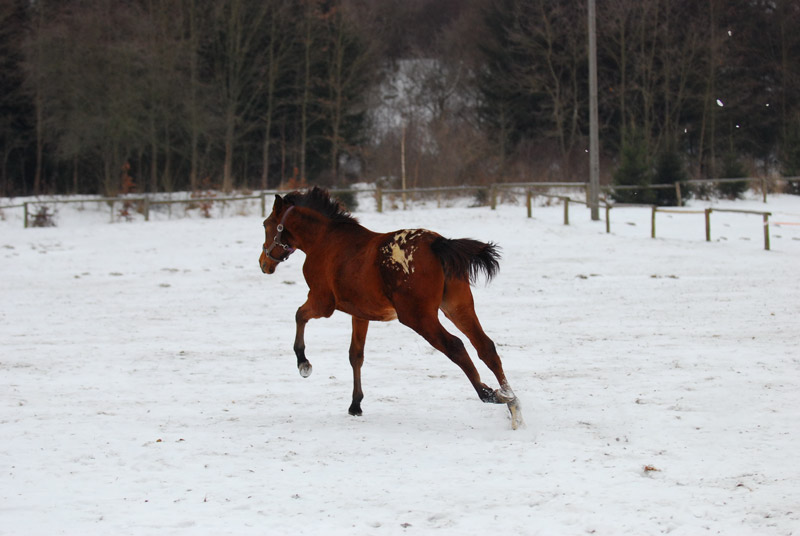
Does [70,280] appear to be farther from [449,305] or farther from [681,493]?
[681,493]

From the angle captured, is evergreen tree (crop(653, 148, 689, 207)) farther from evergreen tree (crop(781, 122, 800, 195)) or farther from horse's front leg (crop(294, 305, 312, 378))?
horse's front leg (crop(294, 305, 312, 378))

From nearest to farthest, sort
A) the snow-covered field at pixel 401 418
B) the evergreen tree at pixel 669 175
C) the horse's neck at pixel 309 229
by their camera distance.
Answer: the snow-covered field at pixel 401 418 → the horse's neck at pixel 309 229 → the evergreen tree at pixel 669 175

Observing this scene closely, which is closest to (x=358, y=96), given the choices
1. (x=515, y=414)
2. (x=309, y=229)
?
(x=309, y=229)

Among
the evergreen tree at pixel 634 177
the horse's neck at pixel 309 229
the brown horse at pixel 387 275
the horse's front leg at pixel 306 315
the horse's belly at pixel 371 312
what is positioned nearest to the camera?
the brown horse at pixel 387 275

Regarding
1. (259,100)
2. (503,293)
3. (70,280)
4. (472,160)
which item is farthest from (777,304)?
(259,100)

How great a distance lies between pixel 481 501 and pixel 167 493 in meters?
1.88

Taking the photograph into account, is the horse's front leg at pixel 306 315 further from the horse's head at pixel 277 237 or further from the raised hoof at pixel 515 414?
the raised hoof at pixel 515 414

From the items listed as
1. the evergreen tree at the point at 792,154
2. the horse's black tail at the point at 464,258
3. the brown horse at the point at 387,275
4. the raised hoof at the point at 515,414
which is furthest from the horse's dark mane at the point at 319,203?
the evergreen tree at the point at 792,154

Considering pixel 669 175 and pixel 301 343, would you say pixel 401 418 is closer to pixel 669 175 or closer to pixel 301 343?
pixel 301 343

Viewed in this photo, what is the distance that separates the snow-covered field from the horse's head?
1258mm

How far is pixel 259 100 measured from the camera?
129ft

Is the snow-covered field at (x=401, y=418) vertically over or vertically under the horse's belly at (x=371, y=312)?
under

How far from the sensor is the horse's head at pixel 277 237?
761 centimetres

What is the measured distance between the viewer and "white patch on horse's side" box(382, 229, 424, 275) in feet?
22.1
